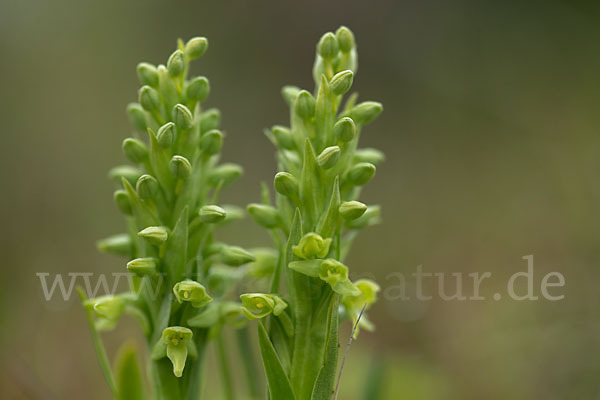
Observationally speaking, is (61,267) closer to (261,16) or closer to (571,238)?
(571,238)

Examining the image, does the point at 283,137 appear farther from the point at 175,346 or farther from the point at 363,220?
the point at 175,346

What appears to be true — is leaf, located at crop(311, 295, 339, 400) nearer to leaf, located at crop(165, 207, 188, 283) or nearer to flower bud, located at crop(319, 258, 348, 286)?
flower bud, located at crop(319, 258, 348, 286)

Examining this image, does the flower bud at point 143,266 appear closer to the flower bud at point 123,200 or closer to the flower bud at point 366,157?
the flower bud at point 123,200

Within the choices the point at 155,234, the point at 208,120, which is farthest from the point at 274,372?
the point at 208,120

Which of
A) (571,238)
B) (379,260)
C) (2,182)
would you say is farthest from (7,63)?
(571,238)

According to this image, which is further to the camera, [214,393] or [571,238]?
[571,238]

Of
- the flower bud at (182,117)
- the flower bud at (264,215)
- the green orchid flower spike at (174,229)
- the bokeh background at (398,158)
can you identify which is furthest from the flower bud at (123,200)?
the bokeh background at (398,158)

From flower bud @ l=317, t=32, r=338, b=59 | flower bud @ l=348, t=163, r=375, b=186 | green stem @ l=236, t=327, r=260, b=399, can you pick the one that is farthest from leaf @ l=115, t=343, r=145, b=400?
flower bud @ l=317, t=32, r=338, b=59
